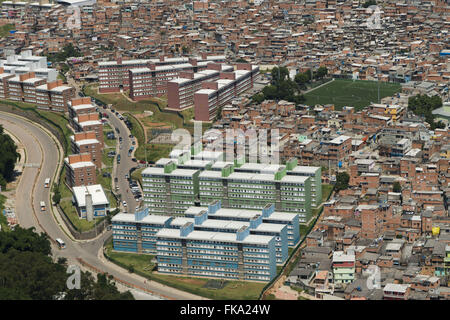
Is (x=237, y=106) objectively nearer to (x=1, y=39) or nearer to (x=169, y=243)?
(x=169, y=243)

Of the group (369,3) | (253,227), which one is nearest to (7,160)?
(253,227)

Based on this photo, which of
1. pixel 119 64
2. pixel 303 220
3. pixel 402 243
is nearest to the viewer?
pixel 402 243

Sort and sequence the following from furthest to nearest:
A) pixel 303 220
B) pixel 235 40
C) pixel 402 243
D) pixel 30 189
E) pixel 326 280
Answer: pixel 235 40 < pixel 30 189 < pixel 303 220 < pixel 402 243 < pixel 326 280

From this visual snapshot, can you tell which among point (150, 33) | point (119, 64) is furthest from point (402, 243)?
point (150, 33)

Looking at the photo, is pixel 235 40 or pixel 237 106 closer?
pixel 237 106

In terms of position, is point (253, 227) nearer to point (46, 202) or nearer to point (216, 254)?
point (216, 254)

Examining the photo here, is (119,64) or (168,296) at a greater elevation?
(119,64)

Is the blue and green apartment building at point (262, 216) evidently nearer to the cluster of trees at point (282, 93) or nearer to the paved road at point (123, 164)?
the paved road at point (123, 164)
